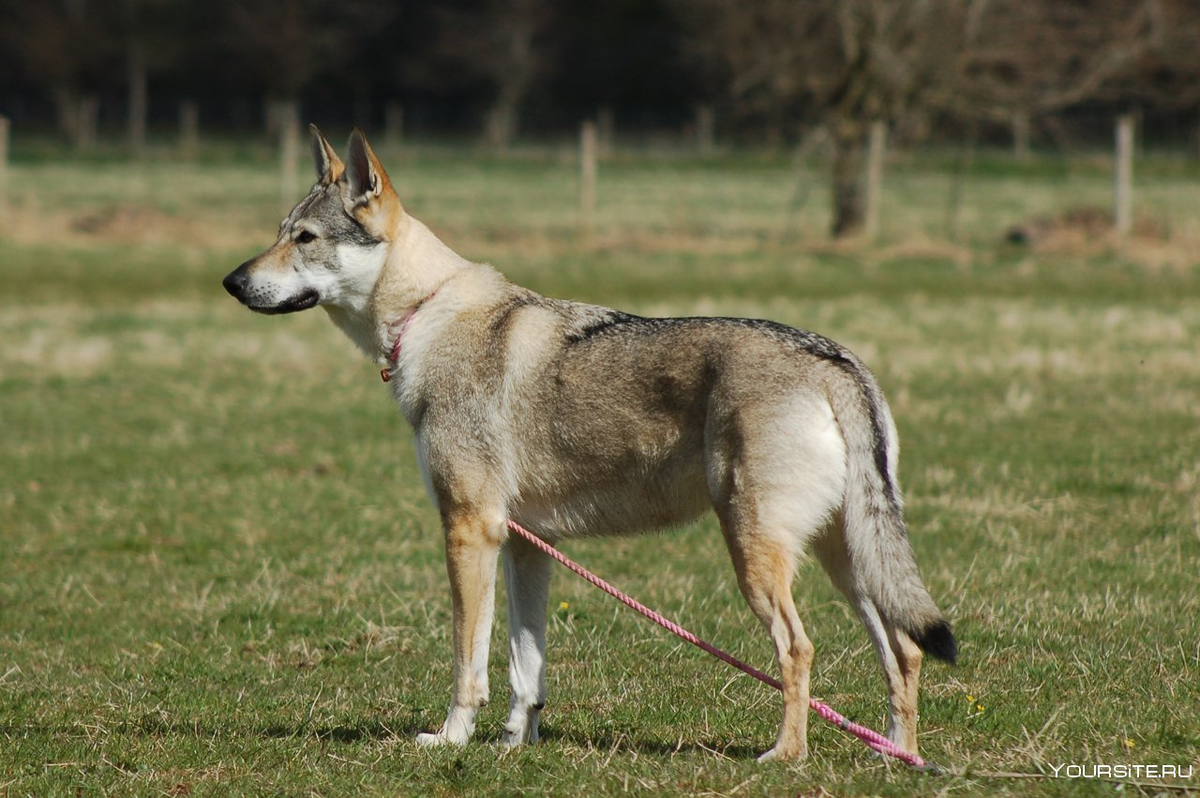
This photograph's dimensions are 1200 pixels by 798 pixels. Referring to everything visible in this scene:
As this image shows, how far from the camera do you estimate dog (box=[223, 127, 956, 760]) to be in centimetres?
500

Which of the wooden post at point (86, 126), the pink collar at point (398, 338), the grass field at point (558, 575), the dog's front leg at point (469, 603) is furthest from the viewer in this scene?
the wooden post at point (86, 126)

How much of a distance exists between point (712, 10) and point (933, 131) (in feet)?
25.4

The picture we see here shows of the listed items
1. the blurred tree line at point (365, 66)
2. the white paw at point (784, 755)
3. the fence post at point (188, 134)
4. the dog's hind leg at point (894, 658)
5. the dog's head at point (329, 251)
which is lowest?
the white paw at point (784, 755)

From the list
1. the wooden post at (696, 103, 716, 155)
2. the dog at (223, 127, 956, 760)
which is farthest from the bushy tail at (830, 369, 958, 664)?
the wooden post at (696, 103, 716, 155)

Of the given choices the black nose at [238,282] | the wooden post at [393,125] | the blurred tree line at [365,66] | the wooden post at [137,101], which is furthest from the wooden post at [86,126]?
the black nose at [238,282]

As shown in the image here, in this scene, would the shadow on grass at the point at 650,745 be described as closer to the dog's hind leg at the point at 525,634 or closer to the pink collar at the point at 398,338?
the dog's hind leg at the point at 525,634

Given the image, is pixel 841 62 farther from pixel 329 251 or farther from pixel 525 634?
pixel 525 634

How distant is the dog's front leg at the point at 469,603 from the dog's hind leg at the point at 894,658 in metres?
1.32

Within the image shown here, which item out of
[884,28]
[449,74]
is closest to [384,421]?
[884,28]

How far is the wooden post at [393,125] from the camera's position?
214 feet

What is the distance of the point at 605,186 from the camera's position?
1746 inches

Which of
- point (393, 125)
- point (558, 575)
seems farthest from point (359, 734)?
point (393, 125)

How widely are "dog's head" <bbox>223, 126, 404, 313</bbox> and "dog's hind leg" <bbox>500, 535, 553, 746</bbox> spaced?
1.29 metres

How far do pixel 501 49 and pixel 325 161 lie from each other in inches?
2900
